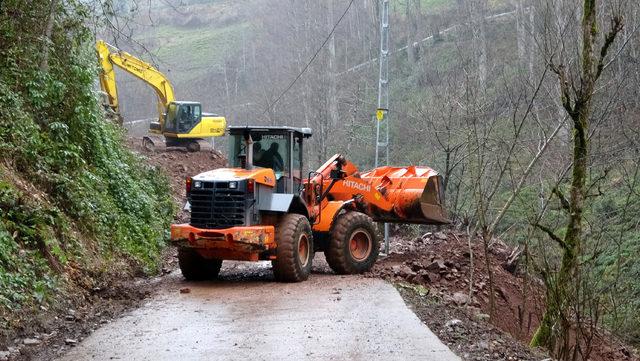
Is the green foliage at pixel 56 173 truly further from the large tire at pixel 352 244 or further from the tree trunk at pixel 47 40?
the large tire at pixel 352 244

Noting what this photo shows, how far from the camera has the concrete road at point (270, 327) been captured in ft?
26.7

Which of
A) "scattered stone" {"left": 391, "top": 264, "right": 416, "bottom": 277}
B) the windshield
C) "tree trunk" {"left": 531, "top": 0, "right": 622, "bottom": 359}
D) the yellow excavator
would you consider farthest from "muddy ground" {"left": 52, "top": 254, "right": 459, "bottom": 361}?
the yellow excavator

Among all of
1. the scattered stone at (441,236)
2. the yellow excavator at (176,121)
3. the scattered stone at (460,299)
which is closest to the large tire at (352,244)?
the scattered stone at (460,299)

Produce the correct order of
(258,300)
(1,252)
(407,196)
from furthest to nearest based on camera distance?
(407,196) → (258,300) → (1,252)

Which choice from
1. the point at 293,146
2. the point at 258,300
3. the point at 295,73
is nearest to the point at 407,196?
the point at 293,146

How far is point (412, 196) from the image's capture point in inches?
623

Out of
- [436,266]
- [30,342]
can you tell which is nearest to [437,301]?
[436,266]

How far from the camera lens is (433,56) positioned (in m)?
50.2

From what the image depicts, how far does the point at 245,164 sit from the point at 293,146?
0.90 metres

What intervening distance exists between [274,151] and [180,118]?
19.9 meters

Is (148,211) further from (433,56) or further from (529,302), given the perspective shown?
(433,56)

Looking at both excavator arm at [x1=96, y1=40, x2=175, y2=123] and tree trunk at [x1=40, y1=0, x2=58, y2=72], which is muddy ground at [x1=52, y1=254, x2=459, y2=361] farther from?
excavator arm at [x1=96, y1=40, x2=175, y2=123]

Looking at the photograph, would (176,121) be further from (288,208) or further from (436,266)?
(288,208)

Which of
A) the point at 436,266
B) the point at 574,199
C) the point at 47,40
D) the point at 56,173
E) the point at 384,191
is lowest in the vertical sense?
the point at 436,266
